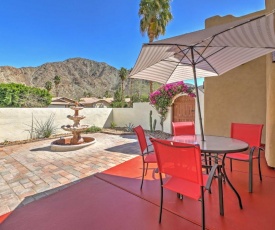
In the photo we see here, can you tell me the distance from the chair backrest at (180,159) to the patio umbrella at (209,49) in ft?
4.27

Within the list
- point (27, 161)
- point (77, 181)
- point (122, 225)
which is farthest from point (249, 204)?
point (27, 161)

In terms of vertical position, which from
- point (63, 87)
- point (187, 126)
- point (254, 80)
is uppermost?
point (63, 87)

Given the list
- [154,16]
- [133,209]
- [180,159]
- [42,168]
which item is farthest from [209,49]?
[154,16]

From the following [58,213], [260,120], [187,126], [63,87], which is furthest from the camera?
[63,87]

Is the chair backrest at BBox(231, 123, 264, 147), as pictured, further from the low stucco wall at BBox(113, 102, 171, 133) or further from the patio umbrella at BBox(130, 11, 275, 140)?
the low stucco wall at BBox(113, 102, 171, 133)

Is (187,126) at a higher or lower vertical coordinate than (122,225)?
higher

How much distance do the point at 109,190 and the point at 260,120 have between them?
5.56 m

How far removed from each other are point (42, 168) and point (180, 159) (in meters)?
4.09

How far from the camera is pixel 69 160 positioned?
510cm

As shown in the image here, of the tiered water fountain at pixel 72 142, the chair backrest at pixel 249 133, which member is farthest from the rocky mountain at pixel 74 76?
the chair backrest at pixel 249 133

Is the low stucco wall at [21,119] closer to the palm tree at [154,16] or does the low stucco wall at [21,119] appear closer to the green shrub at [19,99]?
the green shrub at [19,99]

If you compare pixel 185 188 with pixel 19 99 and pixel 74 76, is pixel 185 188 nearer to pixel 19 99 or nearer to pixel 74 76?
pixel 19 99

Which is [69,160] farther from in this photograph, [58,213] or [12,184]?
[58,213]

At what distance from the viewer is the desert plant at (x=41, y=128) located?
862 cm
